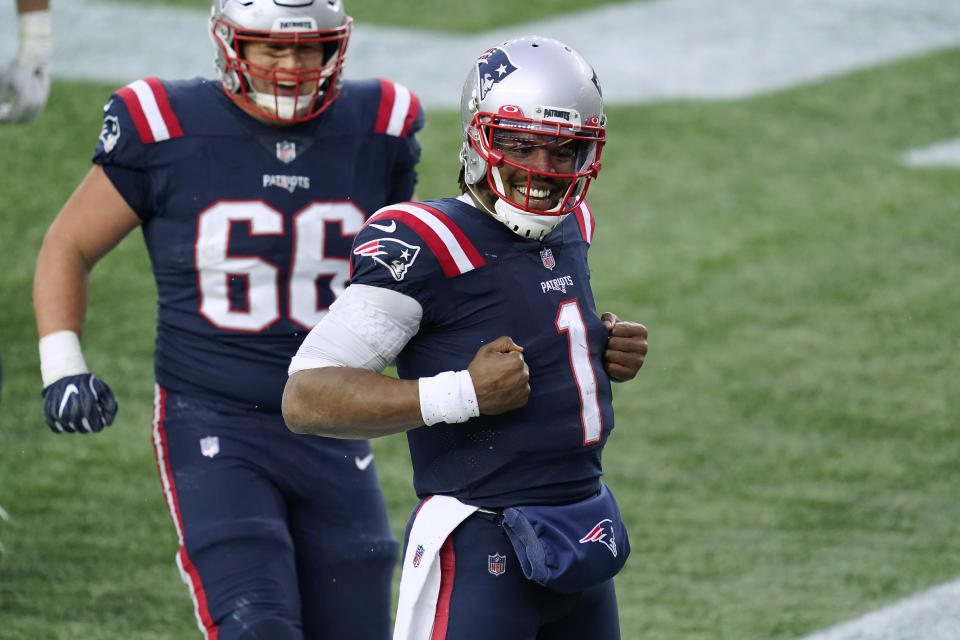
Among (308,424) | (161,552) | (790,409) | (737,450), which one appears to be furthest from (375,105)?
(790,409)

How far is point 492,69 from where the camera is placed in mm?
2916

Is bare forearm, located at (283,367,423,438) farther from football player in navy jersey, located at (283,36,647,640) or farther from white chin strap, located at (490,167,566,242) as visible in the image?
white chin strap, located at (490,167,566,242)

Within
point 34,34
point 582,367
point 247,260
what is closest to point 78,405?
point 247,260

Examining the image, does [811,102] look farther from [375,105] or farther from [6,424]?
[375,105]

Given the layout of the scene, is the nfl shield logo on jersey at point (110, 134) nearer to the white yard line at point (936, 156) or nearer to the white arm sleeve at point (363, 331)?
the white arm sleeve at point (363, 331)

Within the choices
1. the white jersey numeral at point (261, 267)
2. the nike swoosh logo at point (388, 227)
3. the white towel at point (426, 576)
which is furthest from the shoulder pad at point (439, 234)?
the white jersey numeral at point (261, 267)

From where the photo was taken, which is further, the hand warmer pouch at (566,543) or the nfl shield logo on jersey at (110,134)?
the nfl shield logo on jersey at (110,134)

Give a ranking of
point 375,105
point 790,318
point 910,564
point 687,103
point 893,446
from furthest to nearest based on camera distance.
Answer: point 687,103 → point 790,318 → point 893,446 → point 910,564 → point 375,105

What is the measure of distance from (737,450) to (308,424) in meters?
4.00

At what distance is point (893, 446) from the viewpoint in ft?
21.2

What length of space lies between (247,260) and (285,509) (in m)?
0.60

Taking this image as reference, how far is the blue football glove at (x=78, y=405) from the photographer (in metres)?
3.40

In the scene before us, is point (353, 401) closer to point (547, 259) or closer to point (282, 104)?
point (547, 259)

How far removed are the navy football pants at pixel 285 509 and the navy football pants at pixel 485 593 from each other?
2.31 feet
